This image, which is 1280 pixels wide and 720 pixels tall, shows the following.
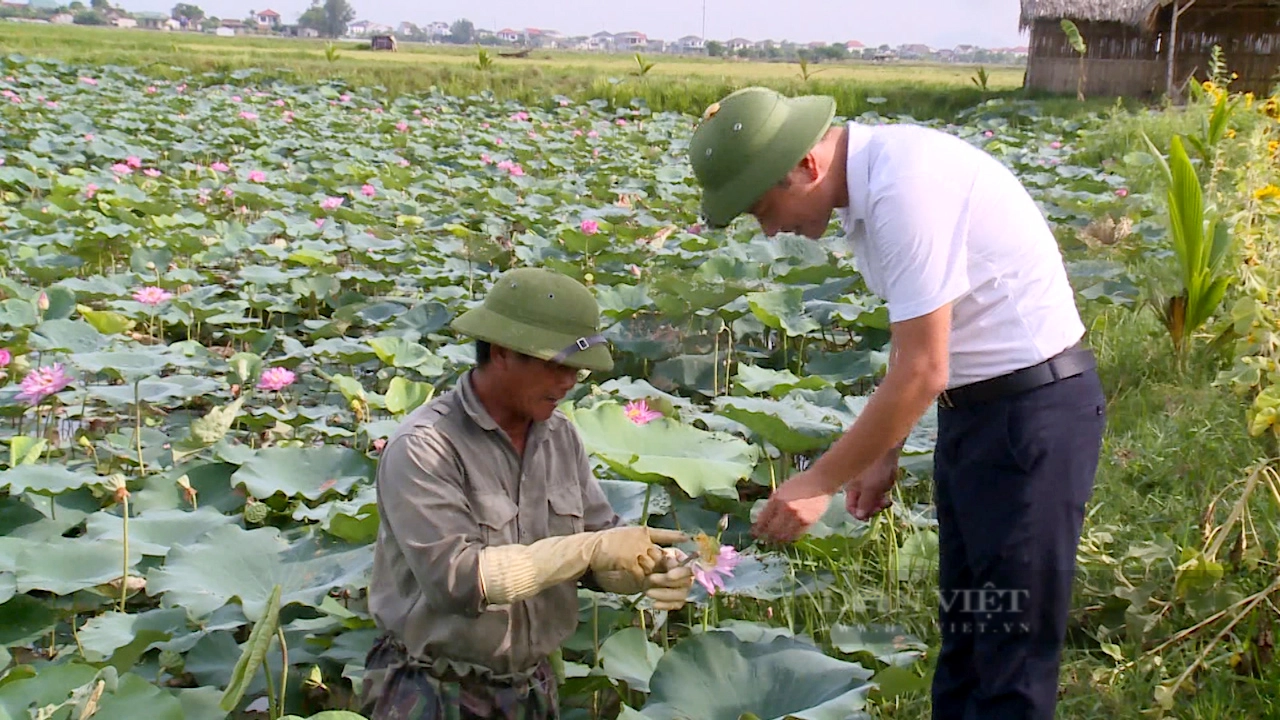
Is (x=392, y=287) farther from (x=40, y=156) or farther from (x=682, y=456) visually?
(x=40, y=156)

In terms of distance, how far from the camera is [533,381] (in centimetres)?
177

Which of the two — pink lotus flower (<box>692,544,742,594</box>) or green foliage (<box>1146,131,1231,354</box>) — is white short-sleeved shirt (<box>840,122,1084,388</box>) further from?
green foliage (<box>1146,131,1231,354</box>)

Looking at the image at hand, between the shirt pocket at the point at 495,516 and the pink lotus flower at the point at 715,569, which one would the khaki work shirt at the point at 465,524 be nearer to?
the shirt pocket at the point at 495,516

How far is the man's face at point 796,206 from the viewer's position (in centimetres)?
166

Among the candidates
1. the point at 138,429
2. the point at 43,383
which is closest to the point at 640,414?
the point at 138,429

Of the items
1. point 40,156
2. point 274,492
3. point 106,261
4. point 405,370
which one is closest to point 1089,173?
point 405,370

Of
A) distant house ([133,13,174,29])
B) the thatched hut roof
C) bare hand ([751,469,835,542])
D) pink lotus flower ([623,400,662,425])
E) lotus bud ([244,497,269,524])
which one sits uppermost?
distant house ([133,13,174,29])

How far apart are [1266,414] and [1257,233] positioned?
1.47 metres

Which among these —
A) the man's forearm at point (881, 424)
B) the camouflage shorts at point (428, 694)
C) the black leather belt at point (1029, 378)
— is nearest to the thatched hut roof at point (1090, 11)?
the black leather belt at point (1029, 378)

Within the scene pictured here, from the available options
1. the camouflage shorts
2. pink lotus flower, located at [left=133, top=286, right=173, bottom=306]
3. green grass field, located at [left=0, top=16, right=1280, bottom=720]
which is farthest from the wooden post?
the camouflage shorts

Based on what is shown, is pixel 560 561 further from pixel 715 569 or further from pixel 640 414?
pixel 640 414

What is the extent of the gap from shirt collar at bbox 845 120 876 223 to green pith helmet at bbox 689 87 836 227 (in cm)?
5

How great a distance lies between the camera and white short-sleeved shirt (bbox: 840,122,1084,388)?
5.14ft

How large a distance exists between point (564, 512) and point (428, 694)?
1.21 feet
